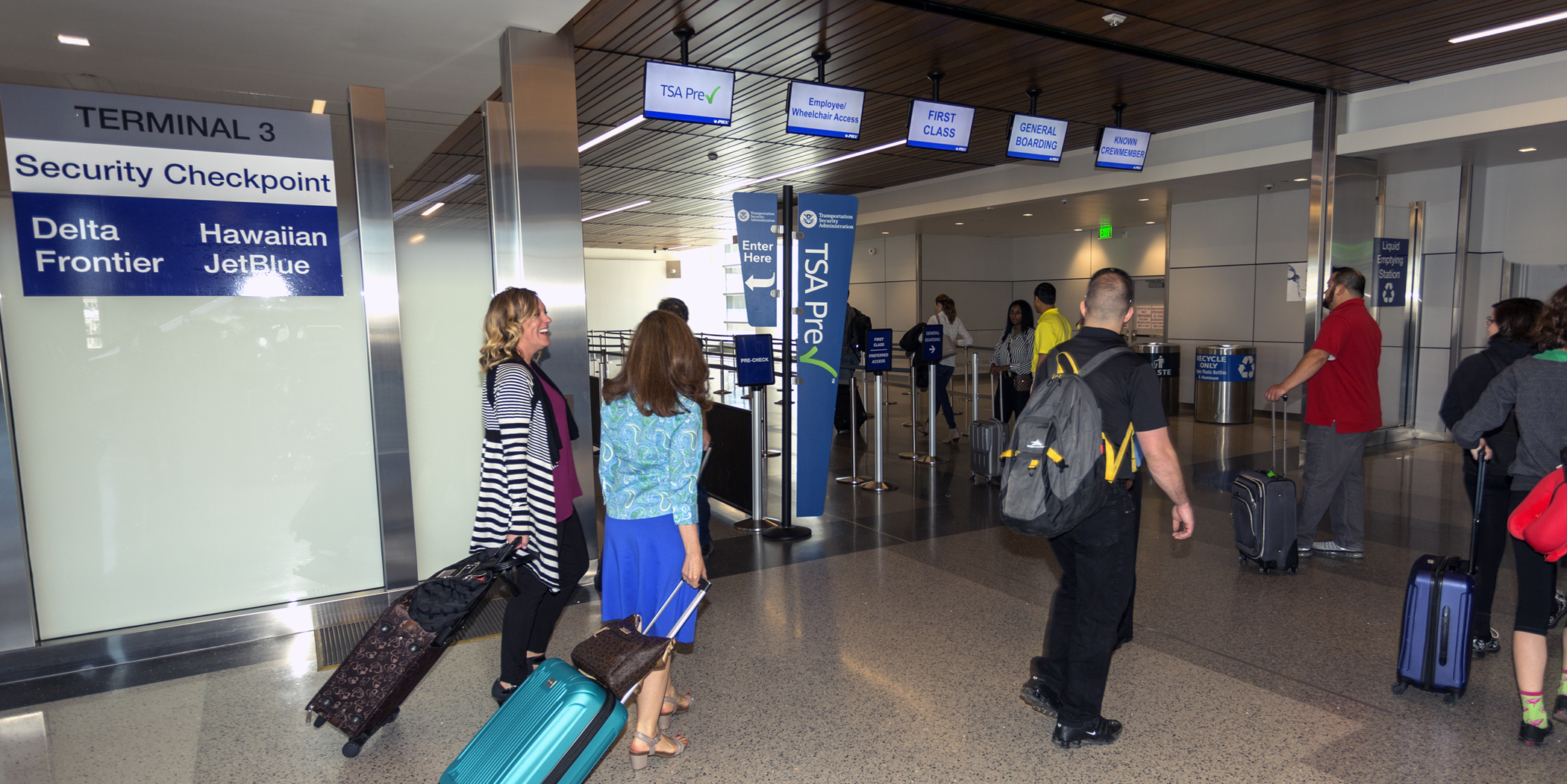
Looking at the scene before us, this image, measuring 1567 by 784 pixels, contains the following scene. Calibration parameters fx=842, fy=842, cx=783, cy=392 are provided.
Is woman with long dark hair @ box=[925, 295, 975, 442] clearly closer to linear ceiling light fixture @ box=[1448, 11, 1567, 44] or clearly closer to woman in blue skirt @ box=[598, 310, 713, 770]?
linear ceiling light fixture @ box=[1448, 11, 1567, 44]

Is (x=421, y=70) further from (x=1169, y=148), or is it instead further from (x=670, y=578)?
(x=1169, y=148)

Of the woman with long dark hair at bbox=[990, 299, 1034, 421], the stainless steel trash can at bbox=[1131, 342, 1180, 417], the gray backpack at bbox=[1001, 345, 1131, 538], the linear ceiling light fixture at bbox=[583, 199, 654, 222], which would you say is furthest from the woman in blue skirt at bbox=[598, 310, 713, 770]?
the linear ceiling light fixture at bbox=[583, 199, 654, 222]

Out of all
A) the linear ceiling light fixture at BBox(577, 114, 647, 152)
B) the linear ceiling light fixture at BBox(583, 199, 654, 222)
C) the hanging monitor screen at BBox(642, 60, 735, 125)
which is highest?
the linear ceiling light fixture at BBox(577, 114, 647, 152)

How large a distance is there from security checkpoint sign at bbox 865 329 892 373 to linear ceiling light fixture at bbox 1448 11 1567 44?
4697mm

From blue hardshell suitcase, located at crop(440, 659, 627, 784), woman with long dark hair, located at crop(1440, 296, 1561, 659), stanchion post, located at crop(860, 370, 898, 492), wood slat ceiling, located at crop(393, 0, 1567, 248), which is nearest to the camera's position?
blue hardshell suitcase, located at crop(440, 659, 627, 784)

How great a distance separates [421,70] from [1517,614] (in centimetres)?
642

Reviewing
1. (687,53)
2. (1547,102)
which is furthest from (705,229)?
(1547,102)

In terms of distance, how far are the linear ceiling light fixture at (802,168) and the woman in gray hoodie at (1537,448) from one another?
6003mm

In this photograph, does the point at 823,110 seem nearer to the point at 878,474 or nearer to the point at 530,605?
the point at 878,474

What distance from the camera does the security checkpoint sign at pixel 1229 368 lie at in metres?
10.6

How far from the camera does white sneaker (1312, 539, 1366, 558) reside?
5.06m

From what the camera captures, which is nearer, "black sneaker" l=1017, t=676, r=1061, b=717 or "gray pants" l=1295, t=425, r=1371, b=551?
"black sneaker" l=1017, t=676, r=1061, b=717

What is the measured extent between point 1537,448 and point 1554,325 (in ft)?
1.42

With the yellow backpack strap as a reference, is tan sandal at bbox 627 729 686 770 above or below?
below
